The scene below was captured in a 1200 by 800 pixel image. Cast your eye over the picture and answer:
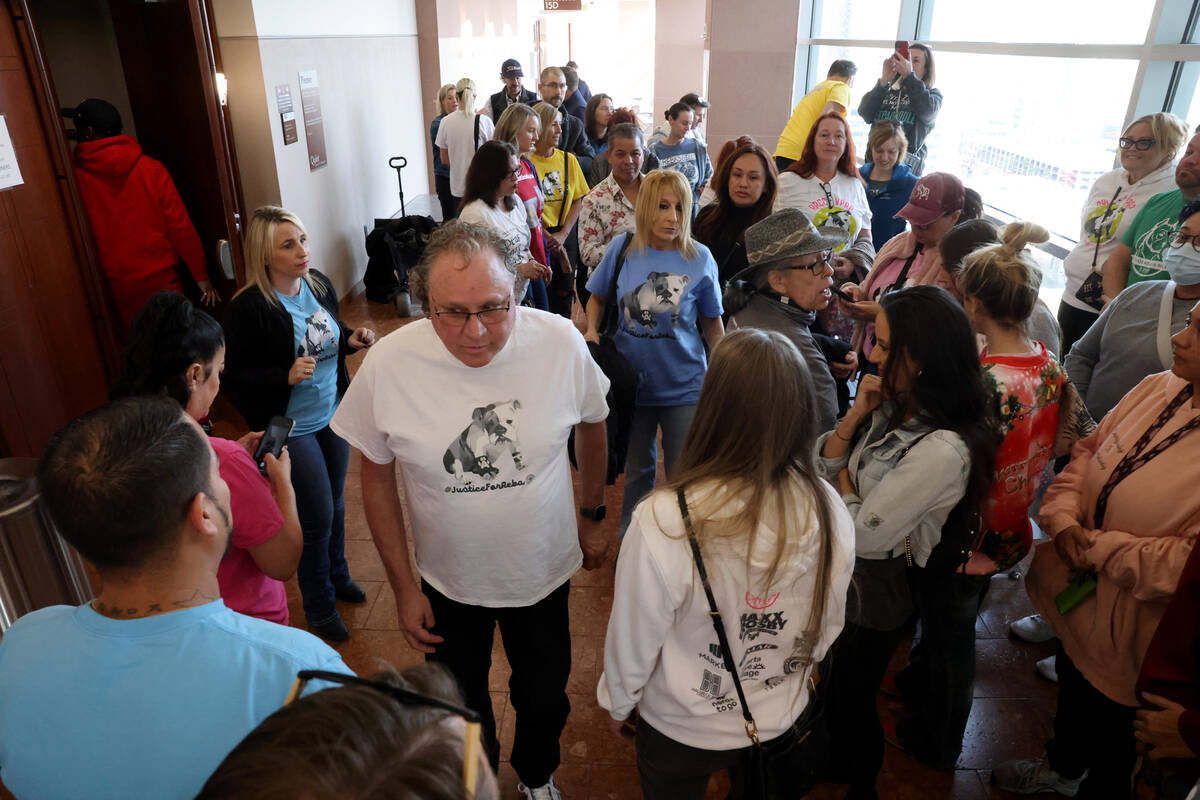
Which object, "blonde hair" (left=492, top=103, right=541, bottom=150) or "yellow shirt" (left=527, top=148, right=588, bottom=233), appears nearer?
"blonde hair" (left=492, top=103, right=541, bottom=150)

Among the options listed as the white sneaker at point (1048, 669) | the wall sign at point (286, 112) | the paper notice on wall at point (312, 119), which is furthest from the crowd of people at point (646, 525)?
the paper notice on wall at point (312, 119)

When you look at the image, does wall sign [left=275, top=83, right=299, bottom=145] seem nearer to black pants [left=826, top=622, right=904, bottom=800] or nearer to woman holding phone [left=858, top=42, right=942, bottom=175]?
woman holding phone [left=858, top=42, right=942, bottom=175]

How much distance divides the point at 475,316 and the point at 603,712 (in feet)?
5.36

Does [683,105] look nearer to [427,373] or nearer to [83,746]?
[427,373]

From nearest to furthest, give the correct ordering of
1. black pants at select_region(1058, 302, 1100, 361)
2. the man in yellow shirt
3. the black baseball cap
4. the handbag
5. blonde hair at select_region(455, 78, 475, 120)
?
1. the handbag
2. black pants at select_region(1058, 302, 1100, 361)
3. the black baseball cap
4. the man in yellow shirt
5. blonde hair at select_region(455, 78, 475, 120)

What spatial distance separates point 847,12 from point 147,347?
9.32 meters

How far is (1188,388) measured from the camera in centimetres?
179

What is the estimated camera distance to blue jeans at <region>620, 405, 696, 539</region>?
9.97 ft

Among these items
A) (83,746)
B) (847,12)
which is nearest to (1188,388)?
(83,746)

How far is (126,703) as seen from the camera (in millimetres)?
960

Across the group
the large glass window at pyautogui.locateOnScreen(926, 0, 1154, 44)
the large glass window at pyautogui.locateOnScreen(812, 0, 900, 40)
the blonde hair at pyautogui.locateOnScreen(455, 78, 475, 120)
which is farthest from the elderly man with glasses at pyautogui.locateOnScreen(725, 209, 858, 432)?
the large glass window at pyautogui.locateOnScreen(812, 0, 900, 40)

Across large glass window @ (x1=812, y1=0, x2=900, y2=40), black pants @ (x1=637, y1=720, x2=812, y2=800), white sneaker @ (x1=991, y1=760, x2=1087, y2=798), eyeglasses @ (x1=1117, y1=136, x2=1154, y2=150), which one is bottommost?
white sneaker @ (x1=991, y1=760, x2=1087, y2=798)

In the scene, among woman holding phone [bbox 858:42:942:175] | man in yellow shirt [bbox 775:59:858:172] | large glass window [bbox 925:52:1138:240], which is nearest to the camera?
large glass window [bbox 925:52:1138:240]

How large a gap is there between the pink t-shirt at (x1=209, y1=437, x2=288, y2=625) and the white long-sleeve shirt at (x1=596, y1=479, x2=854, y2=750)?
Result: 0.84 m
